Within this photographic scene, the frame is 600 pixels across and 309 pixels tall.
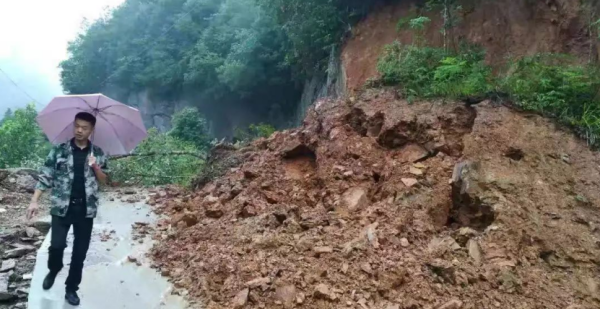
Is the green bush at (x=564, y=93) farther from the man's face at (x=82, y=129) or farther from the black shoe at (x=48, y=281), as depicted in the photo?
the black shoe at (x=48, y=281)

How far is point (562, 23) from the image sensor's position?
681 cm

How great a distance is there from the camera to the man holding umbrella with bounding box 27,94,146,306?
12.4ft

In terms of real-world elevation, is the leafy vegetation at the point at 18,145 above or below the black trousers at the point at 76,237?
above

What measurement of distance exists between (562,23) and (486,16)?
1.34 metres

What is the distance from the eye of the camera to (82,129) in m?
3.75

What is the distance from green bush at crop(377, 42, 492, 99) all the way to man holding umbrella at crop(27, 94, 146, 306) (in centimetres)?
380

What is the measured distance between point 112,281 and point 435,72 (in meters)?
4.77

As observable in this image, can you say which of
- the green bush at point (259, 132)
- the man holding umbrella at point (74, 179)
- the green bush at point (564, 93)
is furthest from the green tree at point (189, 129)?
the man holding umbrella at point (74, 179)

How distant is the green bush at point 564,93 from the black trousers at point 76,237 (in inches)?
189

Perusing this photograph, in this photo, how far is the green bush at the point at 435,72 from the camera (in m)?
6.25

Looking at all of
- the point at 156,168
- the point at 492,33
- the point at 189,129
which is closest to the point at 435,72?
the point at 492,33

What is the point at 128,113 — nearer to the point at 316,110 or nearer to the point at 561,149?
the point at 316,110

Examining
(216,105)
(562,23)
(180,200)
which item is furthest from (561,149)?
(216,105)

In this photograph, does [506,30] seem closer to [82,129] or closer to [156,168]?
[82,129]
